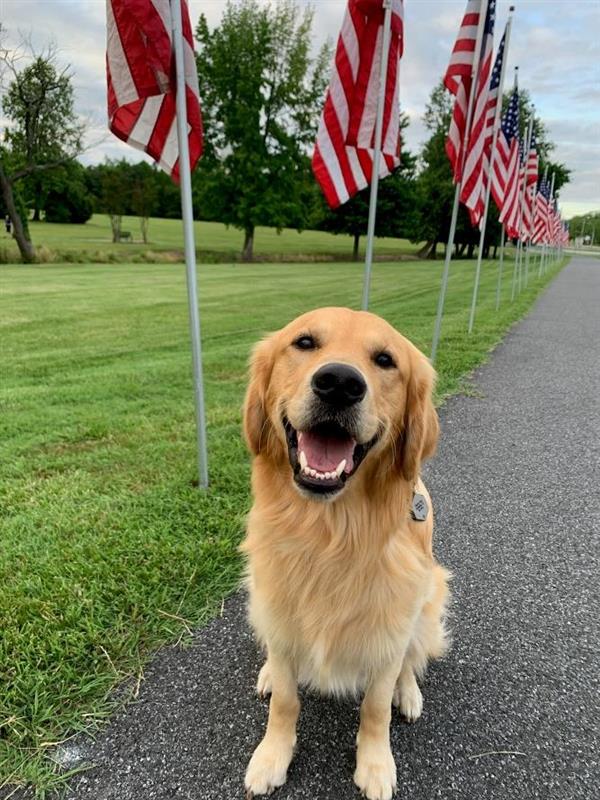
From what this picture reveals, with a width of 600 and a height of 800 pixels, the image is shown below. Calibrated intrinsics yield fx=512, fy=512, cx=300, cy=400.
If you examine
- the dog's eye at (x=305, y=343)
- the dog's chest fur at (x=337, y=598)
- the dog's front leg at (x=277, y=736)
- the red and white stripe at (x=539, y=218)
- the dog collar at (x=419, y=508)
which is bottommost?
the dog's front leg at (x=277, y=736)

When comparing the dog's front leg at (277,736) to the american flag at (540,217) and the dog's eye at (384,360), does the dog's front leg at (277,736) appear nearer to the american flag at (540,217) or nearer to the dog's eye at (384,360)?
the dog's eye at (384,360)

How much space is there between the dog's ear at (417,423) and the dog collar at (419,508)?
0.49 ft

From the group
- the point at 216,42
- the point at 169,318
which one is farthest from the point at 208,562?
the point at 216,42

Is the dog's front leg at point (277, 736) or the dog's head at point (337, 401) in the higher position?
the dog's head at point (337, 401)

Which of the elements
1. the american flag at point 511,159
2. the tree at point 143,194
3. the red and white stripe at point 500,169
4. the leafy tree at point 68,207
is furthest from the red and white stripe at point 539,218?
the leafy tree at point 68,207

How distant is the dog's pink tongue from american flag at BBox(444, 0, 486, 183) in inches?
243

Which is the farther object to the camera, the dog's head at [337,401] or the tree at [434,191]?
the tree at [434,191]

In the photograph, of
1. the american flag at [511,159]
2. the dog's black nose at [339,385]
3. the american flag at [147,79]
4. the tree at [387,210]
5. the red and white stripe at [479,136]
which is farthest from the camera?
the tree at [387,210]

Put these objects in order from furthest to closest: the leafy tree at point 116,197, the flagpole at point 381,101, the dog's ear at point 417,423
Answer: the leafy tree at point 116,197, the flagpole at point 381,101, the dog's ear at point 417,423

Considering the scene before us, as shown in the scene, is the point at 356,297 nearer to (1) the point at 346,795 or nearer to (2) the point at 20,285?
(2) the point at 20,285

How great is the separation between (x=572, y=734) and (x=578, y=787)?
21cm

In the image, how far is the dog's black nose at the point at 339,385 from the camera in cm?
173

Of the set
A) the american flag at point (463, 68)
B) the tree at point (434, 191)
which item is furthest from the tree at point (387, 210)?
the american flag at point (463, 68)

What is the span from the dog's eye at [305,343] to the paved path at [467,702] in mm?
1348
